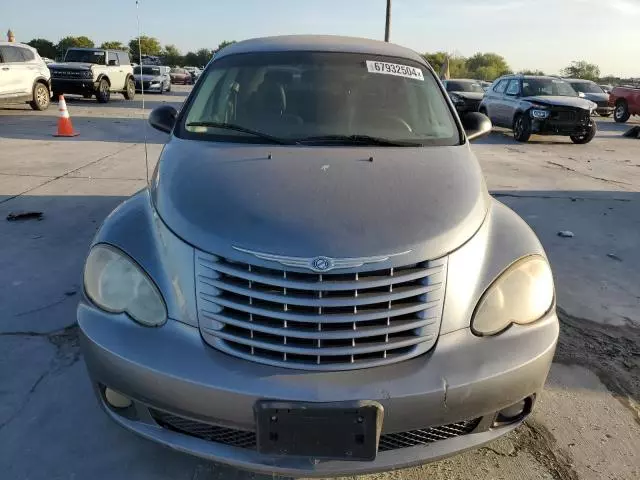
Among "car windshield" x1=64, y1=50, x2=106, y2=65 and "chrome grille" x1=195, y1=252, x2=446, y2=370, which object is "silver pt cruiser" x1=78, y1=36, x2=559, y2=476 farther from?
"car windshield" x1=64, y1=50, x2=106, y2=65

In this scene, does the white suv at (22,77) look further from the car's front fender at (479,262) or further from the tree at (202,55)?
the tree at (202,55)

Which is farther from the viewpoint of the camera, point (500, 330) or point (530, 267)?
point (530, 267)

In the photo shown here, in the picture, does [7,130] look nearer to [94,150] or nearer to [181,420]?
[94,150]

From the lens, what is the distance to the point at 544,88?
43.7ft

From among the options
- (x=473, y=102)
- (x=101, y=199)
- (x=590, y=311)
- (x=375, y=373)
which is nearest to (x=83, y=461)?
(x=375, y=373)

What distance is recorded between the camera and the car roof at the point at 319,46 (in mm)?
3288

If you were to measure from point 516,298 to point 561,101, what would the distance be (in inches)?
465

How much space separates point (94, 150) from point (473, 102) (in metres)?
12.7

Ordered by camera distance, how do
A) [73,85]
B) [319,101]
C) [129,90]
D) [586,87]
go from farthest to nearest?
1. [586,87]
2. [129,90]
3. [73,85]
4. [319,101]

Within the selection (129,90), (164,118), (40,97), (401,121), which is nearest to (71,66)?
(129,90)

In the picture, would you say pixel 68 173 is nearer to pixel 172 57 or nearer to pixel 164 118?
pixel 164 118

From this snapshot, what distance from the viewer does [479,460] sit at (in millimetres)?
2240

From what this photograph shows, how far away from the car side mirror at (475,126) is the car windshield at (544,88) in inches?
422

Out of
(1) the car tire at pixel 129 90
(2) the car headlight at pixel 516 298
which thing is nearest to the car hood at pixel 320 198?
(2) the car headlight at pixel 516 298
